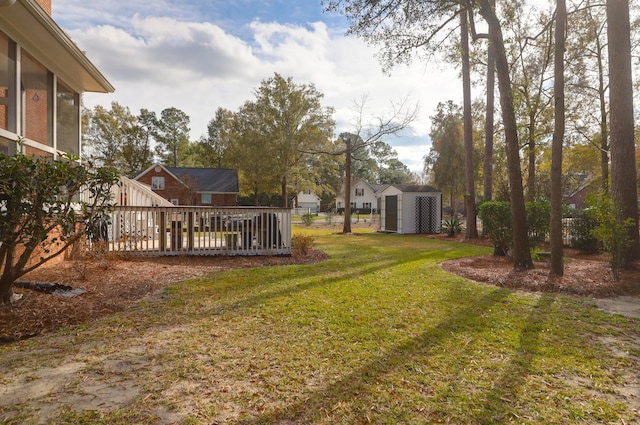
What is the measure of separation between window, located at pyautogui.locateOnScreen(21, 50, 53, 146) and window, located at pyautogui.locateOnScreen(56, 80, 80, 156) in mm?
677

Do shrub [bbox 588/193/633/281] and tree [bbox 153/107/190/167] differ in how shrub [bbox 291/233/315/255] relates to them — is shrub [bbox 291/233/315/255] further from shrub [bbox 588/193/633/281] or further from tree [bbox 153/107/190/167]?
tree [bbox 153/107/190/167]

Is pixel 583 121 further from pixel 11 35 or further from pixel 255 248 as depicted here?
pixel 11 35

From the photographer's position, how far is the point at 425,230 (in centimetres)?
2102

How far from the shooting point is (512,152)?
7.99 meters

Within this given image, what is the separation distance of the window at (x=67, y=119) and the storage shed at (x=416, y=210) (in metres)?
15.9

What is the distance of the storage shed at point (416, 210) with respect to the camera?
20844mm

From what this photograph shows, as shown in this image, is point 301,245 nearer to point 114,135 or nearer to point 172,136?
point 114,135

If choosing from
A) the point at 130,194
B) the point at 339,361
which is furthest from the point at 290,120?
the point at 339,361

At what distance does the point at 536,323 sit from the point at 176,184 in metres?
35.2

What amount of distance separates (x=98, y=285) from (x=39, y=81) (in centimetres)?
457

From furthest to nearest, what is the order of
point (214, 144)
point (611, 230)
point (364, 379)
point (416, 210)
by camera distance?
point (214, 144) < point (416, 210) < point (611, 230) < point (364, 379)

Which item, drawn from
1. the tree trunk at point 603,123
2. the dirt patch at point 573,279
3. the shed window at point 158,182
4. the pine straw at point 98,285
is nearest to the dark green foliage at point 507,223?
the dirt patch at point 573,279

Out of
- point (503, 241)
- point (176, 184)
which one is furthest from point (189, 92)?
point (176, 184)

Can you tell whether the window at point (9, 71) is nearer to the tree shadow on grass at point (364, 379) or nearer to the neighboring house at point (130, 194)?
the neighboring house at point (130, 194)
